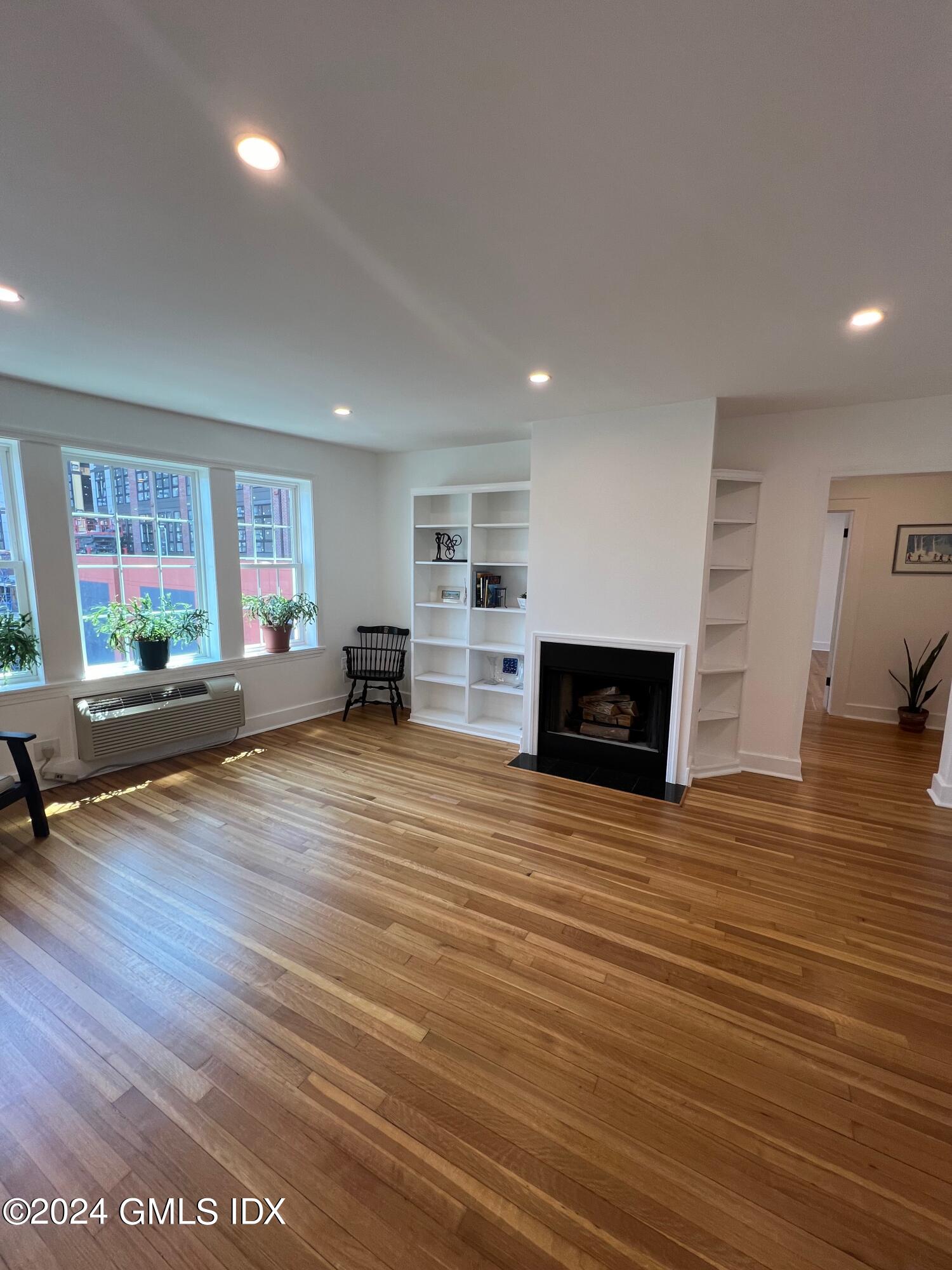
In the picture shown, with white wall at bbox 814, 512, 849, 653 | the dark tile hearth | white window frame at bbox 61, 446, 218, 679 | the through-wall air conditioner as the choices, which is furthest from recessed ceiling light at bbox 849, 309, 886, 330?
white wall at bbox 814, 512, 849, 653

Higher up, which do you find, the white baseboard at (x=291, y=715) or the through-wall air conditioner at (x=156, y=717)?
the through-wall air conditioner at (x=156, y=717)

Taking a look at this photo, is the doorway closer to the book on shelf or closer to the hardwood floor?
the hardwood floor

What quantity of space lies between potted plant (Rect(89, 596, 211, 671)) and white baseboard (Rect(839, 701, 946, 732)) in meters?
6.43

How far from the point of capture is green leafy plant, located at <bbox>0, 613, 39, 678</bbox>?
3.23m

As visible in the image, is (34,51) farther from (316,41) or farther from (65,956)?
(65,956)

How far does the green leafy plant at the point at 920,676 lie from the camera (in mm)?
5062

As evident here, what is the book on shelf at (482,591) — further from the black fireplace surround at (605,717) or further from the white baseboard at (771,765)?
the white baseboard at (771,765)

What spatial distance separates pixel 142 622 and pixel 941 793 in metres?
5.92

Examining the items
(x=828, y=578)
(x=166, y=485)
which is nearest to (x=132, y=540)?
(x=166, y=485)

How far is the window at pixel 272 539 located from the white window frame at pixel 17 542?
150 cm

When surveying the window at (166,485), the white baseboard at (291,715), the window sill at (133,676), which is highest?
the window at (166,485)

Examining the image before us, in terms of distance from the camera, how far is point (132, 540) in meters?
4.15

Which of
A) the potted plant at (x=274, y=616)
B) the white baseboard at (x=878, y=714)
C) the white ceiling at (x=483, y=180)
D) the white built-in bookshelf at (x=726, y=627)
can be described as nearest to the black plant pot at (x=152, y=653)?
the potted plant at (x=274, y=616)

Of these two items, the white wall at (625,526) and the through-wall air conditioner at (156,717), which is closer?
the white wall at (625,526)
